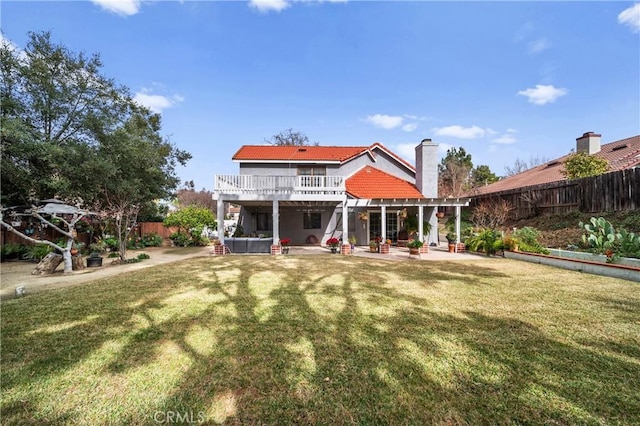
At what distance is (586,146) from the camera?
782 inches

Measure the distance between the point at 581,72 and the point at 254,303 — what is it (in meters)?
20.7

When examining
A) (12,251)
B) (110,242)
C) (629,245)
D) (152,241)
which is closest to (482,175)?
(629,245)

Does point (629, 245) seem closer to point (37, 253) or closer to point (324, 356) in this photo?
point (324, 356)

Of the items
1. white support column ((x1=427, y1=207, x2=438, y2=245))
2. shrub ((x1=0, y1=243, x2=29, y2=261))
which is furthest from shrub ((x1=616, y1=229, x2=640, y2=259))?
shrub ((x1=0, y1=243, x2=29, y2=261))

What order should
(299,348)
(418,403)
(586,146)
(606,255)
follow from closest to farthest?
(418,403) → (299,348) → (606,255) → (586,146)

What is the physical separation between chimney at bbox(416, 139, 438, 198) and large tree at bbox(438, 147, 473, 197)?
15.4 meters

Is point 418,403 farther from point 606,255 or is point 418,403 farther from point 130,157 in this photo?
point 130,157

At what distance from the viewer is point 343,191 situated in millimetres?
13922

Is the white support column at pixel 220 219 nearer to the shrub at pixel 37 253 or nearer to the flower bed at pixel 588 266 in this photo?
the shrub at pixel 37 253

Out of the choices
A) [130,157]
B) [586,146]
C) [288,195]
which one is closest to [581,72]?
[586,146]

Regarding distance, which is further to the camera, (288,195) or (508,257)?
(288,195)

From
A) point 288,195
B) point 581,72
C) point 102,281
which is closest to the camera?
point 102,281

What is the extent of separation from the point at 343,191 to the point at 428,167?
597 cm

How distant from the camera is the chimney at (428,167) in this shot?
15.9 m
